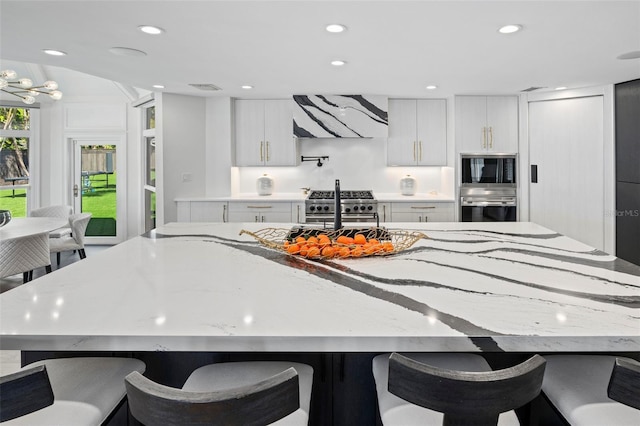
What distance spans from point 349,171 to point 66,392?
4905mm

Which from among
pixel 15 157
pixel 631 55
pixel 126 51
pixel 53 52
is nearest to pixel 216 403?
pixel 126 51

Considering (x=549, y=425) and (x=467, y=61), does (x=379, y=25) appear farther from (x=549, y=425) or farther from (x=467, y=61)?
(x=549, y=425)

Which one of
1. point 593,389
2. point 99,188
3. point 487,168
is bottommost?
point 593,389

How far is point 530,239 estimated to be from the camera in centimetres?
239

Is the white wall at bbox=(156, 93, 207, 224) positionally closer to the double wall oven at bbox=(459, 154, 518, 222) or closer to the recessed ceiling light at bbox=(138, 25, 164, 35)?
the recessed ceiling light at bbox=(138, 25, 164, 35)

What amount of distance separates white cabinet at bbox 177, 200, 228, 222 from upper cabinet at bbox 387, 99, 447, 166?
2.16 m

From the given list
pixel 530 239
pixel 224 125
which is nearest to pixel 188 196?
pixel 224 125

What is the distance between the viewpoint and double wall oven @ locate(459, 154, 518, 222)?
5.29 m

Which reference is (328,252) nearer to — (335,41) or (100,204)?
(335,41)

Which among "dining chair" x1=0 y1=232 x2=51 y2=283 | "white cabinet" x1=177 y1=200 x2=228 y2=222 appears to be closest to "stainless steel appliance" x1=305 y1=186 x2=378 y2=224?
"white cabinet" x1=177 y1=200 x2=228 y2=222

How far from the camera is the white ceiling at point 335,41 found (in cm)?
249

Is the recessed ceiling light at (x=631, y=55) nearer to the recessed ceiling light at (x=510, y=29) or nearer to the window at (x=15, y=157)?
the recessed ceiling light at (x=510, y=29)

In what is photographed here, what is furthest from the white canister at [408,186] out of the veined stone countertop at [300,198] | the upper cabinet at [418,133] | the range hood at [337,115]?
the range hood at [337,115]

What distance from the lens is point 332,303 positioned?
132 cm
